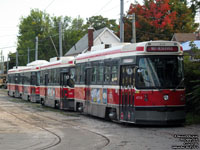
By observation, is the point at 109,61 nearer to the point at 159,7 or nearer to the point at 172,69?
the point at 172,69

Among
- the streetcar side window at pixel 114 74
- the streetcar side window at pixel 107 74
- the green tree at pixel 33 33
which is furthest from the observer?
the green tree at pixel 33 33

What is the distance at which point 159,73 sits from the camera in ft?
52.5

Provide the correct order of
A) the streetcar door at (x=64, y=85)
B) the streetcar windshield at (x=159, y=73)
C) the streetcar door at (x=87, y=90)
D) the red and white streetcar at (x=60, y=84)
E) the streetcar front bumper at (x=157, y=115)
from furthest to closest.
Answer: the streetcar door at (x=64, y=85) → the red and white streetcar at (x=60, y=84) → the streetcar door at (x=87, y=90) → the streetcar windshield at (x=159, y=73) → the streetcar front bumper at (x=157, y=115)

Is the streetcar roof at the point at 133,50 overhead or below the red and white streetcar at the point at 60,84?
overhead

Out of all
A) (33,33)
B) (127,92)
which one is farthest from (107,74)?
(33,33)

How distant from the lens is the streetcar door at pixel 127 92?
16375 mm

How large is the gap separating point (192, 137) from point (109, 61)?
6758 mm

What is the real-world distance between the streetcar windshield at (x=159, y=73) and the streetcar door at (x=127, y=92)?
424mm

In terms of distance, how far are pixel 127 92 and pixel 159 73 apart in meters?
1.53

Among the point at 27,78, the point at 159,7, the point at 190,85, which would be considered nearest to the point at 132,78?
the point at 190,85

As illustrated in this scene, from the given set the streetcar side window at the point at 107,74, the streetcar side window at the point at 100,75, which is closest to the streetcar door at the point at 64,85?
the streetcar side window at the point at 100,75

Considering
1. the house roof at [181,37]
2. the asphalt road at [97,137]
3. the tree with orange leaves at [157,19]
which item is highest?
the tree with orange leaves at [157,19]

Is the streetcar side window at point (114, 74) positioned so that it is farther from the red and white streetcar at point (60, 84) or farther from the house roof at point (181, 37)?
the house roof at point (181, 37)

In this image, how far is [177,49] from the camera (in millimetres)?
16438
